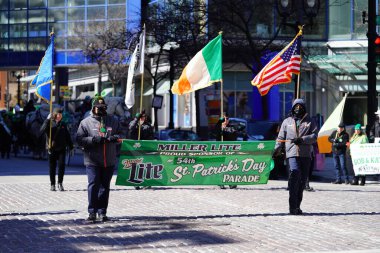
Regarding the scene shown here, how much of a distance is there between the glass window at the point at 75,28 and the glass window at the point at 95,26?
0.66 m

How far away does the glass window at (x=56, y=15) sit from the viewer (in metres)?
61.8

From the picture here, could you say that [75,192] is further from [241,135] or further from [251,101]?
[251,101]

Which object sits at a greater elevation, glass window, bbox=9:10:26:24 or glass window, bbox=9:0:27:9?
glass window, bbox=9:0:27:9

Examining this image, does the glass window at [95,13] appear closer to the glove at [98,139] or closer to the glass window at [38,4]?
the glass window at [38,4]

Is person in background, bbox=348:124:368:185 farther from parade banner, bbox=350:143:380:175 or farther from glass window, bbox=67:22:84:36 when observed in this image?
glass window, bbox=67:22:84:36

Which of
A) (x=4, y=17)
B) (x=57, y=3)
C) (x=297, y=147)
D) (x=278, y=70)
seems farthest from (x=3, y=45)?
(x=297, y=147)

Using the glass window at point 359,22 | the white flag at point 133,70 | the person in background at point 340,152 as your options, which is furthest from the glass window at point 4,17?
the white flag at point 133,70

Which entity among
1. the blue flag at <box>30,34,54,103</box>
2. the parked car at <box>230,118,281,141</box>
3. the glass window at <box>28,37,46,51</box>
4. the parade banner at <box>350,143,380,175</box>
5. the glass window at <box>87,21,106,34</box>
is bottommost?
the parade banner at <box>350,143,380,175</box>

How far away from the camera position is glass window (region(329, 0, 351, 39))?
50875mm

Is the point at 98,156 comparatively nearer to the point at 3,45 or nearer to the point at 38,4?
the point at 38,4

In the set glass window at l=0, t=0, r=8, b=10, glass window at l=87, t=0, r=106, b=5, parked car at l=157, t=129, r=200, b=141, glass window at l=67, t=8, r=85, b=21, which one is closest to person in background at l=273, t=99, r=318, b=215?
parked car at l=157, t=129, r=200, b=141

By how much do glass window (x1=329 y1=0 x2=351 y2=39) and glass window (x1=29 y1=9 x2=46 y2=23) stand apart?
73.2ft

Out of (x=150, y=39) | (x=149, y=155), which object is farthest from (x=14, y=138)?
(x=149, y=155)

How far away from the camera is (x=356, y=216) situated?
1373cm
